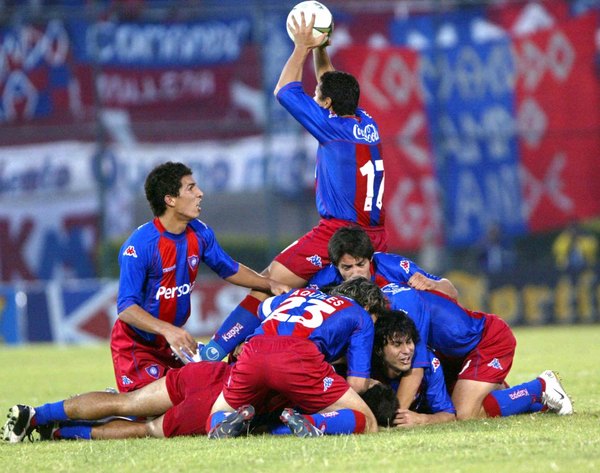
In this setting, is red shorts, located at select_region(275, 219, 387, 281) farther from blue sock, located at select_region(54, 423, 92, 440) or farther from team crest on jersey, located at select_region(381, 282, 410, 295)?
blue sock, located at select_region(54, 423, 92, 440)

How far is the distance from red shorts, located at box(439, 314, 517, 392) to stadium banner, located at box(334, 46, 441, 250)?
13.8 metres

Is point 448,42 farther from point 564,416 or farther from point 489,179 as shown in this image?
point 564,416

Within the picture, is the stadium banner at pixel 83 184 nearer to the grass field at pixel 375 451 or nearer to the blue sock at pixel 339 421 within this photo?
the grass field at pixel 375 451

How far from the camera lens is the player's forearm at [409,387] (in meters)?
7.71

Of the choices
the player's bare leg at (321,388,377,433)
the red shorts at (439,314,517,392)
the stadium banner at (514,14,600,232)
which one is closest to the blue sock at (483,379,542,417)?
the red shorts at (439,314,517,392)

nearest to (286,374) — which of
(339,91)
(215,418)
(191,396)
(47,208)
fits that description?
(215,418)

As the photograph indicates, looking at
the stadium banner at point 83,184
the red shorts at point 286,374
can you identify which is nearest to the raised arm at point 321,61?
the red shorts at point 286,374

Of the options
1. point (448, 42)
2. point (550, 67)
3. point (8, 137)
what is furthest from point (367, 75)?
point (8, 137)

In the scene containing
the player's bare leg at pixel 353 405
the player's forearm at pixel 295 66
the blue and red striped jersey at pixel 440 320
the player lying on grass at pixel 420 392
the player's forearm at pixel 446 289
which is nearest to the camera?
the player's bare leg at pixel 353 405

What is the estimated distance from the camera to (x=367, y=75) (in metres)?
23.5

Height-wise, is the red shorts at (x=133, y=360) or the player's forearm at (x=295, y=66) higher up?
the player's forearm at (x=295, y=66)

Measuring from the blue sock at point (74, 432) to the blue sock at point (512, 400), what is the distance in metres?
2.68

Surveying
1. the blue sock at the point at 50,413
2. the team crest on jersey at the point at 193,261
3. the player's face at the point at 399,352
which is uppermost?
the team crest on jersey at the point at 193,261

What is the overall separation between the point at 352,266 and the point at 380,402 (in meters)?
1.01
